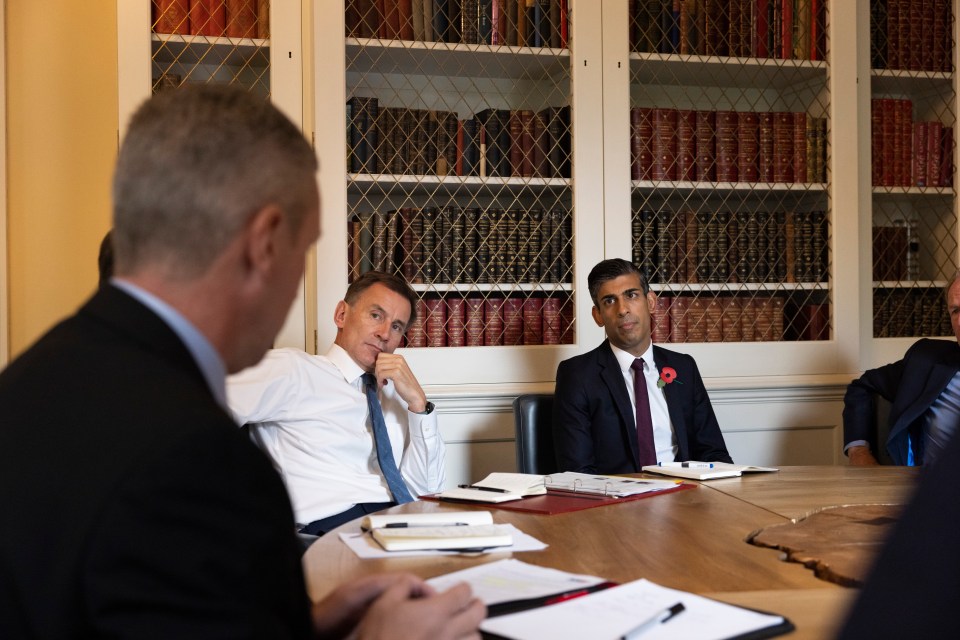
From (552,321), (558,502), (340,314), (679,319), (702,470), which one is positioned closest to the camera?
(558,502)

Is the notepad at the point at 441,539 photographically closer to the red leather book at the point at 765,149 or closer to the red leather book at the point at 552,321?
the red leather book at the point at 552,321

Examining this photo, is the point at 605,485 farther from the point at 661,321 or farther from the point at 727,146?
the point at 727,146

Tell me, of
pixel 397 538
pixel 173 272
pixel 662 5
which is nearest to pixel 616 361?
pixel 662 5

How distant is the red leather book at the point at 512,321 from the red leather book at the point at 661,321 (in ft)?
1.61

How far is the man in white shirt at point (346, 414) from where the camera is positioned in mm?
2588

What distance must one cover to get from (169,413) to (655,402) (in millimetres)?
2623

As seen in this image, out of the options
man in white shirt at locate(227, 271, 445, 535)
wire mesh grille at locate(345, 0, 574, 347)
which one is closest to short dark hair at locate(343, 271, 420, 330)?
man in white shirt at locate(227, 271, 445, 535)

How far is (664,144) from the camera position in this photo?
3500mm

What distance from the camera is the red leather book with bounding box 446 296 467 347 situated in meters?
3.34

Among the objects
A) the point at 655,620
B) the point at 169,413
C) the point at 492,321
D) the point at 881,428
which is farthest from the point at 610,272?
the point at 169,413

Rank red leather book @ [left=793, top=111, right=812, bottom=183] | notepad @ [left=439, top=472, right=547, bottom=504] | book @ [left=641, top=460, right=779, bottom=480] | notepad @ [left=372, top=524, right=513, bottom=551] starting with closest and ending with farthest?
notepad @ [left=372, top=524, right=513, bottom=551] < notepad @ [left=439, top=472, right=547, bottom=504] < book @ [left=641, top=460, right=779, bottom=480] < red leather book @ [left=793, top=111, right=812, bottom=183]

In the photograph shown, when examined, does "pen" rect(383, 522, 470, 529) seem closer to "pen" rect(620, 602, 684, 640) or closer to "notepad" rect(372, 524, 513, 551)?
"notepad" rect(372, 524, 513, 551)

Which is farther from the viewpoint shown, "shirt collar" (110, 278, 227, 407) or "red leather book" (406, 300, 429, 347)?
"red leather book" (406, 300, 429, 347)

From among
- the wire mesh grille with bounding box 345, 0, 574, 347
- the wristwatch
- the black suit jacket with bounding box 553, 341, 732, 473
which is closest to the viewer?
the wristwatch
